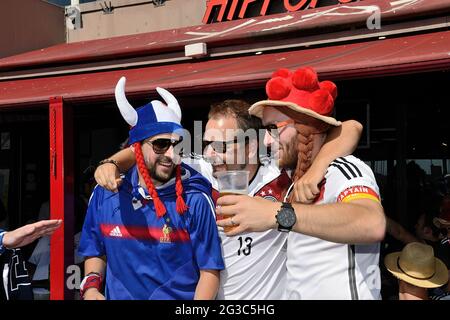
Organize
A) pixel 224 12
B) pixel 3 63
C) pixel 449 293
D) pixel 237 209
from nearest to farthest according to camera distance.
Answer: pixel 237 209 < pixel 449 293 < pixel 3 63 < pixel 224 12

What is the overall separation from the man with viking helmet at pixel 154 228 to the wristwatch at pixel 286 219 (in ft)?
2.75

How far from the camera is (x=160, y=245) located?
2.23m

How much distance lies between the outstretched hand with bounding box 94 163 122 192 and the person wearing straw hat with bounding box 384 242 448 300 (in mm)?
1716

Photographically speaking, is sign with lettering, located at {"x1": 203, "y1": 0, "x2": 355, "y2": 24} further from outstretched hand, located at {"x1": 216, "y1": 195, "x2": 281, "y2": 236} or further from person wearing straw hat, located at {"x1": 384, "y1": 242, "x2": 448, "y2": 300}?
outstretched hand, located at {"x1": 216, "y1": 195, "x2": 281, "y2": 236}

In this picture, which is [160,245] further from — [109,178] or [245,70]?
[245,70]

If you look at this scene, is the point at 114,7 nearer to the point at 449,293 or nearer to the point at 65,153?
the point at 65,153

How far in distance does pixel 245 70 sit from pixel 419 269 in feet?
5.83

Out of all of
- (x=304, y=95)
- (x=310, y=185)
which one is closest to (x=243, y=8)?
(x=304, y=95)

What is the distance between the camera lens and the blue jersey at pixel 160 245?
2230 mm

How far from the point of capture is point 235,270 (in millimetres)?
2289

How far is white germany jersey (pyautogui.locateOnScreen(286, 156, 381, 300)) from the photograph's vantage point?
1.66 m

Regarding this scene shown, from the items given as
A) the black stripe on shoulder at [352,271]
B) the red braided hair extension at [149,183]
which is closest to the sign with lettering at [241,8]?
the red braided hair extension at [149,183]

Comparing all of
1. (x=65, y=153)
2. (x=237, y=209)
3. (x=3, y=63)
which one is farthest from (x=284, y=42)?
(x=3, y=63)

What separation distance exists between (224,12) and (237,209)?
5.36 m
